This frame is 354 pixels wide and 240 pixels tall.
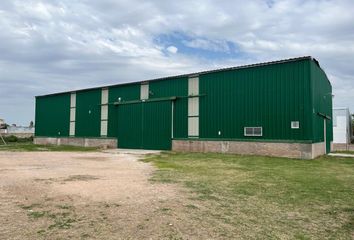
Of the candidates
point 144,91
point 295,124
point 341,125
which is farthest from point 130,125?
point 341,125

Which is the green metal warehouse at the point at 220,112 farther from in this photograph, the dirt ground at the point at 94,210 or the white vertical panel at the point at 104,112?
the dirt ground at the point at 94,210

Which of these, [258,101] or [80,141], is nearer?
[258,101]

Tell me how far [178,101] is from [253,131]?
6.96 metres

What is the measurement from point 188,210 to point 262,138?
1607 centimetres

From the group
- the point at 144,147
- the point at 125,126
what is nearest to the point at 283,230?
the point at 144,147

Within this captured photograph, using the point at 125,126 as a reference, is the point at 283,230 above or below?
below

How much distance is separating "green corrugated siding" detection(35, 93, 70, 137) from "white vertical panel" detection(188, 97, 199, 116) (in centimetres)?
1620

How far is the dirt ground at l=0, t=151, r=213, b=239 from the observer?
593cm

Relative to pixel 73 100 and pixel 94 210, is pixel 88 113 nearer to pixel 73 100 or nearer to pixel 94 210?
pixel 73 100

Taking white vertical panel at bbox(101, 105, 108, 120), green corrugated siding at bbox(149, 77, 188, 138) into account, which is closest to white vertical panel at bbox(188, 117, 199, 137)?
green corrugated siding at bbox(149, 77, 188, 138)

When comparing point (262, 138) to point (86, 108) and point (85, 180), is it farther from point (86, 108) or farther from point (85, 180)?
point (86, 108)

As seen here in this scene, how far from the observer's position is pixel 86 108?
3491cm

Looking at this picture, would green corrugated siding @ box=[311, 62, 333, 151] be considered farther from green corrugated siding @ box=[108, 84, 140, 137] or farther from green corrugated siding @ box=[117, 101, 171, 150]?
green corrugated siding @ box=[108, 84, 140, 137]

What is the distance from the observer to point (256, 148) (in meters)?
22.9
